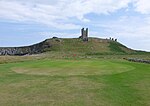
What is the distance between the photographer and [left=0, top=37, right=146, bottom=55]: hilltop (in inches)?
5359

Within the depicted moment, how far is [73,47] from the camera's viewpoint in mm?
141250

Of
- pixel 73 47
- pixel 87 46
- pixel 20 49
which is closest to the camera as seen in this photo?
pixel 73 47

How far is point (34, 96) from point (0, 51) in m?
153

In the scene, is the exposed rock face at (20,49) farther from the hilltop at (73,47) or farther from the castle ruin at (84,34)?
the castle ruin at (84,34)

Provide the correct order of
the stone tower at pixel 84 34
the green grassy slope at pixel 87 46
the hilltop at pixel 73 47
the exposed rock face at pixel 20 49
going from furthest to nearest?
the exposed rock face at pixel 20 49 < the stone tower at pixel 84 34 < the hilltop at pixel 73 47 < the green grassy slope at pixel 87 46

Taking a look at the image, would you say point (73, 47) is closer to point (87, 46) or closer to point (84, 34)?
point (87, 46)

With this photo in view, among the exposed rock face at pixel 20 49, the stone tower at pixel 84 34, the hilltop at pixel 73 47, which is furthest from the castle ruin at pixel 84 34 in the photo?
the exposed rock face at pixel 20 49

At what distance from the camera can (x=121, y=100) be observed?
14594mm

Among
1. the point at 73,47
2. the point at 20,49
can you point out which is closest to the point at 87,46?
the point at 73,47

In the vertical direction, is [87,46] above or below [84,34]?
below

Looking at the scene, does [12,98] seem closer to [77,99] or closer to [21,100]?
[21,100]

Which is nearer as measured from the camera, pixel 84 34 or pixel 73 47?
pixel 73 47

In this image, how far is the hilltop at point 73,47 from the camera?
136125mm

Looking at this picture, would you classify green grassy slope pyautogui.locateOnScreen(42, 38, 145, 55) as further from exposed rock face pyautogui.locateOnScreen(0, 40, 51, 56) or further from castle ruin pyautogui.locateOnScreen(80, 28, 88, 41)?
exposed rock face pyautogui.locateOnScreen(0, 40, 51, 56)
